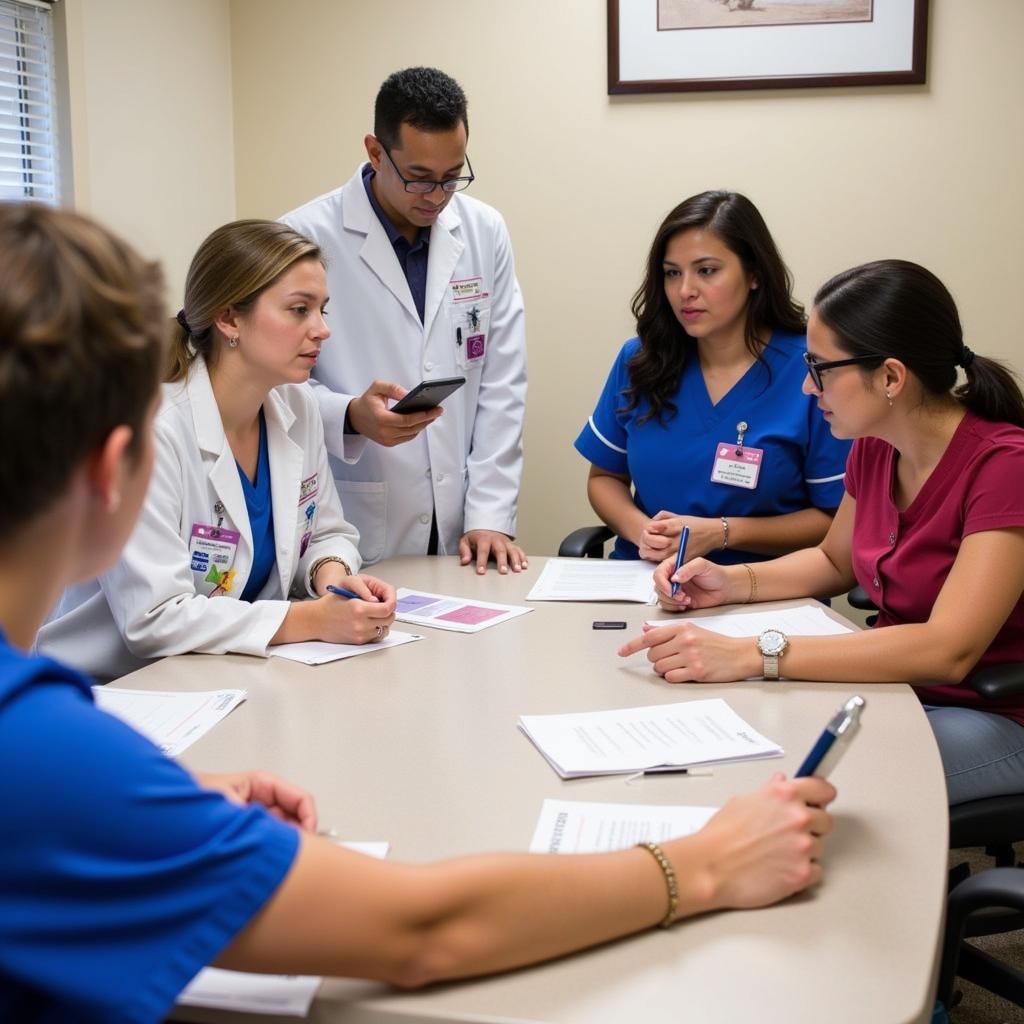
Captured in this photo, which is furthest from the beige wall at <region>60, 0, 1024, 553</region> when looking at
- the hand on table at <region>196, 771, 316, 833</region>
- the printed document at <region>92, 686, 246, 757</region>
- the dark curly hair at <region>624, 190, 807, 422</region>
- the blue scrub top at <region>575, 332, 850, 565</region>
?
the hand on table at <region>196, 771, 316, 833</region>

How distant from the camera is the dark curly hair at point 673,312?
253 centimetres

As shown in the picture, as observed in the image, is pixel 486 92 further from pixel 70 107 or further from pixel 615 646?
pixel 615 646

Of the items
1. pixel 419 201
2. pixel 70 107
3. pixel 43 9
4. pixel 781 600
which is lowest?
pixel 781 600

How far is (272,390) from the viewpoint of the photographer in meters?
2.23

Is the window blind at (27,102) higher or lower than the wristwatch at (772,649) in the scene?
higher

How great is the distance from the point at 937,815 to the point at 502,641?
33.7 inches

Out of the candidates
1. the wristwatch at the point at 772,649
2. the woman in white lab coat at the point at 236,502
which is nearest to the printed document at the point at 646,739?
the wristwatch at the point at 772,649

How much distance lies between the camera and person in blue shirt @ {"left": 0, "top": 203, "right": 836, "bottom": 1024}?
71cm

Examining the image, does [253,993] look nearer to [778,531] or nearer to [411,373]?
[778,531]

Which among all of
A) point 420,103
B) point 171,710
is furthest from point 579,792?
point 420,103

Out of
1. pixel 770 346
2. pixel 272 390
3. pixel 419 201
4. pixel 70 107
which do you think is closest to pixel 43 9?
pixel 70 107

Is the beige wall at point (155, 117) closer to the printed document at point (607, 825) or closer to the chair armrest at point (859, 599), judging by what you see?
the chair armrest at point (859, 599)

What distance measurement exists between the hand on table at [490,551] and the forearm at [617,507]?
0.26 m

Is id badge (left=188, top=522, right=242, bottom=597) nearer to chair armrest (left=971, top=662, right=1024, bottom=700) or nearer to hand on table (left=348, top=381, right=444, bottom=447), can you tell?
hand on table (left=348, top=381, right=444, bottom=447)
